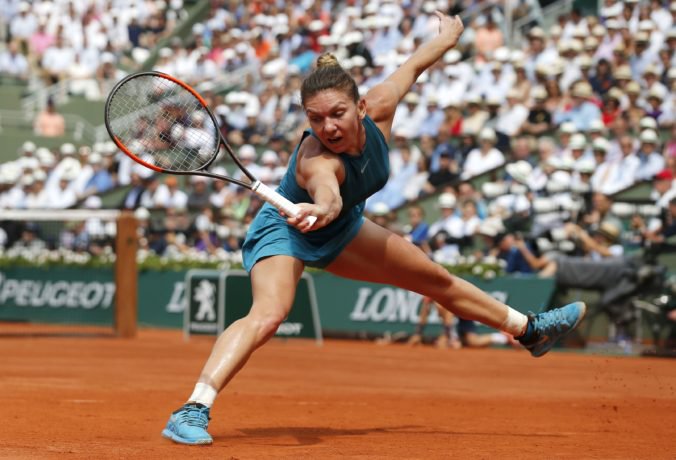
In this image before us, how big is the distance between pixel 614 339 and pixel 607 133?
120 inches

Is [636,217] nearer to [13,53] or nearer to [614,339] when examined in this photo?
[614,339]

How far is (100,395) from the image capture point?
920cm

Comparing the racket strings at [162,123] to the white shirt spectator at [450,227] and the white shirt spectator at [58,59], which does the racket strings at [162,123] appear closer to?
the white shirt spectator at [450,227]

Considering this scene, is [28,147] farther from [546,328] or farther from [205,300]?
[546,328]

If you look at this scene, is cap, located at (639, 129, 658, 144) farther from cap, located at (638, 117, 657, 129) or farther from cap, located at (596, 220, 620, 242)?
cap, located at (596, 220, 620, 242)

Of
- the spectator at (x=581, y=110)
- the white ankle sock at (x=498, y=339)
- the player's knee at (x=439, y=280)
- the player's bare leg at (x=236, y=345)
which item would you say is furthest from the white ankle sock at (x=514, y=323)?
the spectator at (x=581, y=110)

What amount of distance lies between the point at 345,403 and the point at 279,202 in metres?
3.51

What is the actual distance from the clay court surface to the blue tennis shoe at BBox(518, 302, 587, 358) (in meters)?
0.53

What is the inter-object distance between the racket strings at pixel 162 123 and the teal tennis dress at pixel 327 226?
466mm

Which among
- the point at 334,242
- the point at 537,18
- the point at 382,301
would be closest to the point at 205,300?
the point at 382,301

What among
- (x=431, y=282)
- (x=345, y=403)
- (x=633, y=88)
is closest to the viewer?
(x=431, y=282)

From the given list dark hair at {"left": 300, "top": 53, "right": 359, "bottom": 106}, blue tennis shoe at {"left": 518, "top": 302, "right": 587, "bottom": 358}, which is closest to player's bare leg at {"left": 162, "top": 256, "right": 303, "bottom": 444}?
dark hair at {"left": 300, "top": 53, "right": 359, "bottom": 106}

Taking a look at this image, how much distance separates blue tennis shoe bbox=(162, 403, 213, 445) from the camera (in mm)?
6086

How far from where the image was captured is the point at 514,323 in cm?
723
